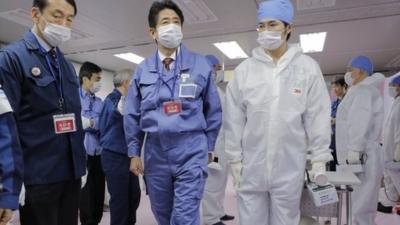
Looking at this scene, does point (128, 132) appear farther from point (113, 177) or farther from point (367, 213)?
point (367, 213)

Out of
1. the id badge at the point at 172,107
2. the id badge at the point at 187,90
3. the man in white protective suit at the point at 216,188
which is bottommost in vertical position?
the man in white protective suit at the point at 216,188

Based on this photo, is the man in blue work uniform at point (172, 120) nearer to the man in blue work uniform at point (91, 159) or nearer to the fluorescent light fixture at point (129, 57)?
the man in blue work uniform at point (91, 159)

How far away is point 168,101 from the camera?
167cm

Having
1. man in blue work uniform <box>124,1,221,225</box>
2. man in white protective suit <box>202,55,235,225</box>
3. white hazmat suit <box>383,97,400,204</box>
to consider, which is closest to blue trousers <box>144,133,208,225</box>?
man in blue work uniform <box>124,1,221,225</box>

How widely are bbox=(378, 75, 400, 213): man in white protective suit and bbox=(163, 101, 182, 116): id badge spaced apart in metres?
2.68

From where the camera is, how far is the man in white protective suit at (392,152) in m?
3.32

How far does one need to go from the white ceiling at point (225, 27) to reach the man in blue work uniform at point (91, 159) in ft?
3.81

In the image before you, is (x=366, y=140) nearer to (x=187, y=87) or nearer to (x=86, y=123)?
(x=187, y=87)

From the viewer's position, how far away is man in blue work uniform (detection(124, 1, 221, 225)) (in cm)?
160

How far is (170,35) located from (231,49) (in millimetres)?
4673

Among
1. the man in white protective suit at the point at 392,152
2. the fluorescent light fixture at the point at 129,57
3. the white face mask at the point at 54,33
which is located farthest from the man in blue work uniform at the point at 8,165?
the fluorescent light fixture at the point at 129,57

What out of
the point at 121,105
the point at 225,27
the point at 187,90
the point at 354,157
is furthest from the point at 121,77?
the point at 225,27

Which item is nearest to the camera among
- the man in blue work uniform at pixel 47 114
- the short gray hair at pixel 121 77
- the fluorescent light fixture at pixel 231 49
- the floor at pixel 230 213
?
the man in blue work uniform at pixel 47 114

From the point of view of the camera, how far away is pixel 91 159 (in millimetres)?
2904
